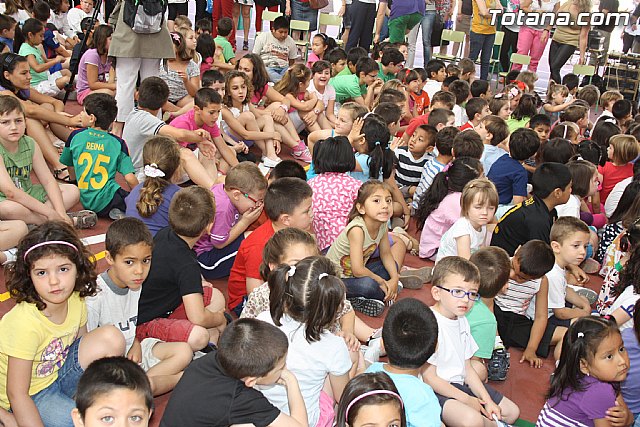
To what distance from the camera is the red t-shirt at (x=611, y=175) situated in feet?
19.0

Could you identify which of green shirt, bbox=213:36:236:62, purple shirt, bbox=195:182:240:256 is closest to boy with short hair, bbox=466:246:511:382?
purple shirt, bbox=195:182:240:256

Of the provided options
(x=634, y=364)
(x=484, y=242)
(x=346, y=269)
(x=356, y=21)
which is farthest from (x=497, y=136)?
(x=356, y=21)

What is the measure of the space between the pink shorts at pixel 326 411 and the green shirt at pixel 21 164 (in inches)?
90.6

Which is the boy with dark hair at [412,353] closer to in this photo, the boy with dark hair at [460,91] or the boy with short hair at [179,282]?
the boy with short hair at [179,282]

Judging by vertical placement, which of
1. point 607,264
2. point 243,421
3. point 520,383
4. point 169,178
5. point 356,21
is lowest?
point 520,383

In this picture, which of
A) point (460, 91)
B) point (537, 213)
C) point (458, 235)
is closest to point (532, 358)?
point (458, 235)

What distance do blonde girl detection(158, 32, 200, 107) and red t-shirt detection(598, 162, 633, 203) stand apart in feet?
12.5

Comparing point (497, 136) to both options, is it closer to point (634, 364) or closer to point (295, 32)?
point (634, 364)

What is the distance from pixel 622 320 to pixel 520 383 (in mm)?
610

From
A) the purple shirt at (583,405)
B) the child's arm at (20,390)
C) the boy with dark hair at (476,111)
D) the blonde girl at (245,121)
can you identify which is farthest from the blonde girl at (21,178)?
the boy with dark hair at (476,111)

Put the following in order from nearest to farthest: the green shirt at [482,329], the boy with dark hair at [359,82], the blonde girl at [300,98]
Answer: the green shirt at [482,329]
the blonde girl at [300,98]
the boy with dark hair at [359,82]

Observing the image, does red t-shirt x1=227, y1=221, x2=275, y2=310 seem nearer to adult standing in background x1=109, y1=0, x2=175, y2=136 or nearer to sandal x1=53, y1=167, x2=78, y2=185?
sandal x1=53, y1=167, x2=78, y2=185

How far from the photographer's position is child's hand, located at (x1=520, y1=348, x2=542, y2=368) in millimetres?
3785

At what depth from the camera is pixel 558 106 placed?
27.7 ft
